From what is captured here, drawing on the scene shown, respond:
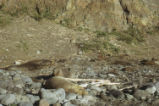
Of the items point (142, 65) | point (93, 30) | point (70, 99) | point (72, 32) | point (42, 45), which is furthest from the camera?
point (93, 30)

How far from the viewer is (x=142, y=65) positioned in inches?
466

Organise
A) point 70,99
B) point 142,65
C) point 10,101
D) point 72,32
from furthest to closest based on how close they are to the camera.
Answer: point 72,32, point 142,65, point 70,99, point 10,101

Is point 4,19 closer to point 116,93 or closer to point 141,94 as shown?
point 116,93

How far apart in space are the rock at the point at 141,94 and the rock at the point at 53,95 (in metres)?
2.21

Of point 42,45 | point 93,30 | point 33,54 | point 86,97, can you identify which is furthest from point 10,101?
point 93,30

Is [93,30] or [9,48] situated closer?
[9,48]

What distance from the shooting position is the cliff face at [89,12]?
58.0 feet

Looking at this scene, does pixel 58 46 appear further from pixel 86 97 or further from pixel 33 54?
pixel 86 97

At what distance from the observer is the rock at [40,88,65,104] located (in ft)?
18.5

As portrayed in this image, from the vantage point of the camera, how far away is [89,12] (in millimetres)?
18422

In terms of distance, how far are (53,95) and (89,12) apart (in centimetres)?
1348

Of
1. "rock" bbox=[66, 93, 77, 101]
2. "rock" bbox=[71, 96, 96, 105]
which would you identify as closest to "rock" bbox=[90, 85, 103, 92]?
"rock" bbox=[71, 96, 96, 105]

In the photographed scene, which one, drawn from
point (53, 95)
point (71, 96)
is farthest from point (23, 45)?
point (53, 95)

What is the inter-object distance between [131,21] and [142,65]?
327 inches
